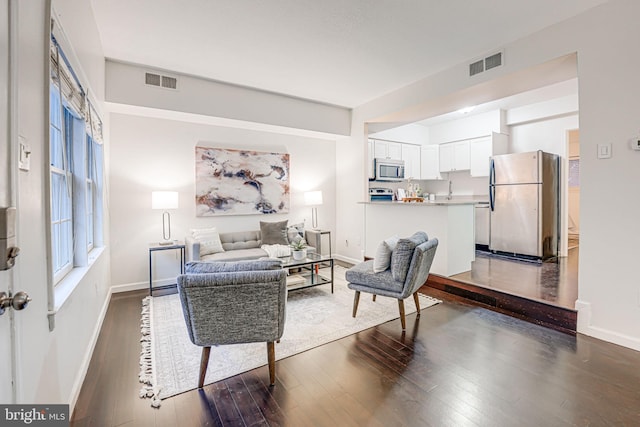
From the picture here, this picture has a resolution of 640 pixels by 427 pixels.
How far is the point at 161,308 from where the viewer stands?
3.36 m

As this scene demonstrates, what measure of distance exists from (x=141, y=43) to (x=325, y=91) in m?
2.43

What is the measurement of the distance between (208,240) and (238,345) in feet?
6.45

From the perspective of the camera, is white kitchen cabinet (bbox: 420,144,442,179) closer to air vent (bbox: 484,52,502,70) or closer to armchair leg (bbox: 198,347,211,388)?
air vent (bbox: 484,52,502,70)

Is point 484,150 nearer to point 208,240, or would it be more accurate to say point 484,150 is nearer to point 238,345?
point 208,240

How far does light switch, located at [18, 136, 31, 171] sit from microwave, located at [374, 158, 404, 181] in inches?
204

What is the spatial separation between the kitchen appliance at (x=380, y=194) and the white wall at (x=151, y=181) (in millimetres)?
2123

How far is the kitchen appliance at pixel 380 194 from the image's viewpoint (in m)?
5.76

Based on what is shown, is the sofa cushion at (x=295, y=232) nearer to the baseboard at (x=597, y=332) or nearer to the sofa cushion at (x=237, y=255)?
the sofa cushion at (x=237, y=255)

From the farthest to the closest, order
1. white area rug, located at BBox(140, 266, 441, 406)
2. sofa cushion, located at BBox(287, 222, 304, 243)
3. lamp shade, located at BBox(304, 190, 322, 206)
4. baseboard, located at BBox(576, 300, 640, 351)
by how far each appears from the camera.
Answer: lamp shade, located at BBox(304, 190, 322, 206)
sofa cushion, located at BBox(287, 222, 304, 243)
baseboard, located at BBox(576, 300, 640, 351)
white area rug, located at BBox(140, 266, 441, 406)

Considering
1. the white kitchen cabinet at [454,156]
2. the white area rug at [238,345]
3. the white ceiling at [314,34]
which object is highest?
the white ceiling at [314,34]

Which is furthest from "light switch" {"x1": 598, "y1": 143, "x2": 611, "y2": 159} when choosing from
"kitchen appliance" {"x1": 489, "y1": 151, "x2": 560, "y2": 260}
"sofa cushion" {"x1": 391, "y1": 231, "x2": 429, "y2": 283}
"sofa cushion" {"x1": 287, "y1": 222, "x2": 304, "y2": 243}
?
"sofa cushion" {"x1": 287, "y1": 222, "x2": 304, "y2": 243}

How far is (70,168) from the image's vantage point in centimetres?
237

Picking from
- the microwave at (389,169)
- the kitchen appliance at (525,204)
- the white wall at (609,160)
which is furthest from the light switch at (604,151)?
the microwave at (389,169)

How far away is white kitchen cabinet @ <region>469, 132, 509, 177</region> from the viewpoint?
18.8 ft
